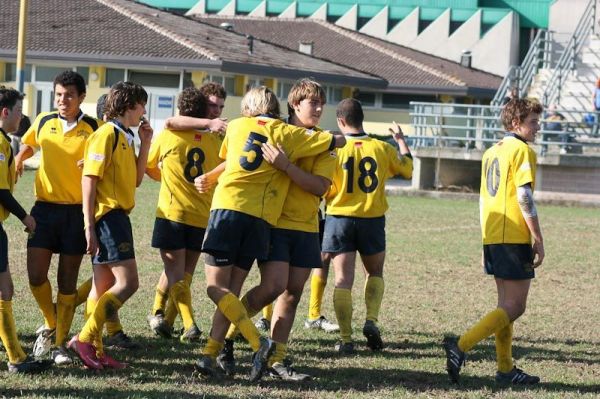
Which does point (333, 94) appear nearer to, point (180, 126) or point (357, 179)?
point (357, 179)

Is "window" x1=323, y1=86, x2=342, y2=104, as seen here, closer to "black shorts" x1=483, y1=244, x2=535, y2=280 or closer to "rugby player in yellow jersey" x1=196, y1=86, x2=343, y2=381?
"black shorts" x1=483, y1=244, x2=535, y2=280

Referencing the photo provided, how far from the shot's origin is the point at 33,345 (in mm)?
7973

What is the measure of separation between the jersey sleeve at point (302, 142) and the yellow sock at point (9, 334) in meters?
1.91

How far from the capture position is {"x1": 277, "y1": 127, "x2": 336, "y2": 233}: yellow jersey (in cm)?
718

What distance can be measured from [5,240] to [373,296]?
2.95 m

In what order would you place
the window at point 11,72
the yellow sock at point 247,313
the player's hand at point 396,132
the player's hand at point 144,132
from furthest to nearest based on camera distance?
the window at point 11,72, the player's hand at point 396,132, the player's hand at point 144,132, the yellow sock at point 247,313

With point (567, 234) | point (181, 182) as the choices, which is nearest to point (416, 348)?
point (181, 182)

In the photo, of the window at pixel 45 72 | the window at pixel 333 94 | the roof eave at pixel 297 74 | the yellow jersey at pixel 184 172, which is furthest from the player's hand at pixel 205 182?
the window at pixel 333 94

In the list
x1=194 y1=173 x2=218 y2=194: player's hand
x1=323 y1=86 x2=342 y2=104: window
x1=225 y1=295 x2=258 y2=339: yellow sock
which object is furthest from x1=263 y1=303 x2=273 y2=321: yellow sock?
x1=323 y1=86 x2=342 y2=104: window

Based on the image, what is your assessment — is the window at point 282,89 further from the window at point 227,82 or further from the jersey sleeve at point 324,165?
the jersey sleeve at point 324,165

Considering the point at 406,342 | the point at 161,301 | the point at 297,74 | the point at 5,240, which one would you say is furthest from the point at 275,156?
the point at 297,74

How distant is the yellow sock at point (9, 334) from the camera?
6840 millimetres

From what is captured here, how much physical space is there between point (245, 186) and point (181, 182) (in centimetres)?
148

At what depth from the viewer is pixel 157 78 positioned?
39656mm
